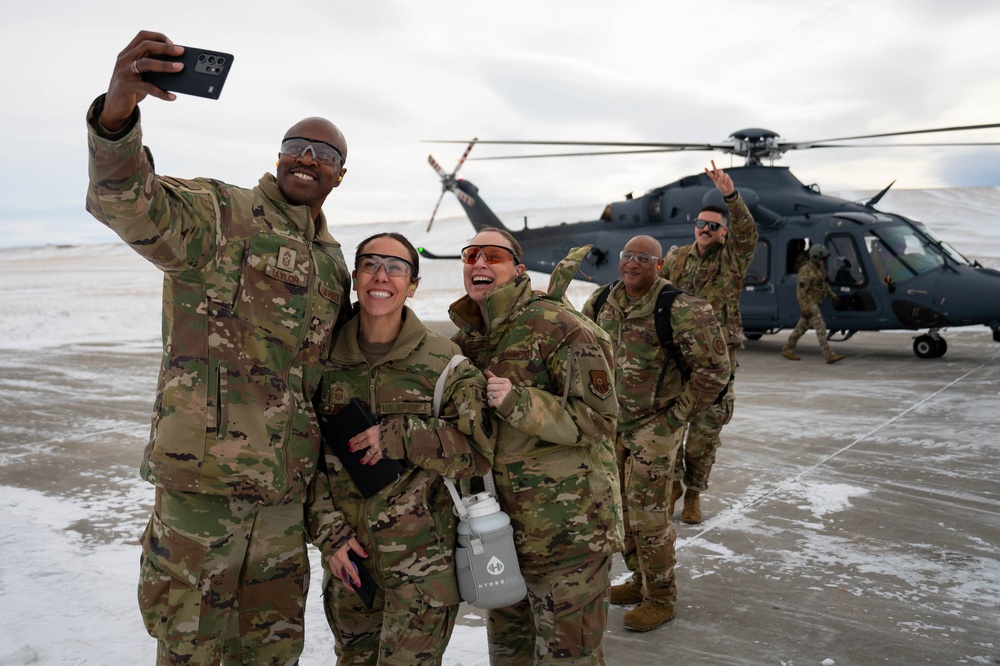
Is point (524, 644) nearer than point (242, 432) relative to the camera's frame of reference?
No

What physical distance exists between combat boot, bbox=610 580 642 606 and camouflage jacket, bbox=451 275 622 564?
4.58ft

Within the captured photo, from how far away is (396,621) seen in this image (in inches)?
85.9

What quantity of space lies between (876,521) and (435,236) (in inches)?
2492

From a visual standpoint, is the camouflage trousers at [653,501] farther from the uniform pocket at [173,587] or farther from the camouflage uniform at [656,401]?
the uniform pocket at [173,587]

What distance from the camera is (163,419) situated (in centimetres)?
212

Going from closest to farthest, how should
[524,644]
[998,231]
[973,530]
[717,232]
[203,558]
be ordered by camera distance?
1. [203,558]
2. [524,644]
3. [973,530]
4. [717,232]
5. [998,231]

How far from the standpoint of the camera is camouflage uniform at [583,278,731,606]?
11.4ft

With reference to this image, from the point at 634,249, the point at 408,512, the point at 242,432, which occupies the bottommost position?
the point at 408,512

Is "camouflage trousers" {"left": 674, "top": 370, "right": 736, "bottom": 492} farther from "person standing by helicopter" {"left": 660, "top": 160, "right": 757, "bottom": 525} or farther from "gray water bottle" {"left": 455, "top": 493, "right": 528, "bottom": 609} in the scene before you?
"gray water bottle" {"left": 455, "top": 493, "right": 528, "bottom": 609}

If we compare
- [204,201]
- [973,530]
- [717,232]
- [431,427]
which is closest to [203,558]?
[431,427]

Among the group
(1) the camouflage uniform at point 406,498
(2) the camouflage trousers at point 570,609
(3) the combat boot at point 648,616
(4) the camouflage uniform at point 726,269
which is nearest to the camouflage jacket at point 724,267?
(4) the camouflage uniform at point 726,269

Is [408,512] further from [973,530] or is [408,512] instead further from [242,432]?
[973,530]

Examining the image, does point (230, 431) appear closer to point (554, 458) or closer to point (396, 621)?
point (396, 621)

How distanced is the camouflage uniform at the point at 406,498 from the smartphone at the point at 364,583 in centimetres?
3
